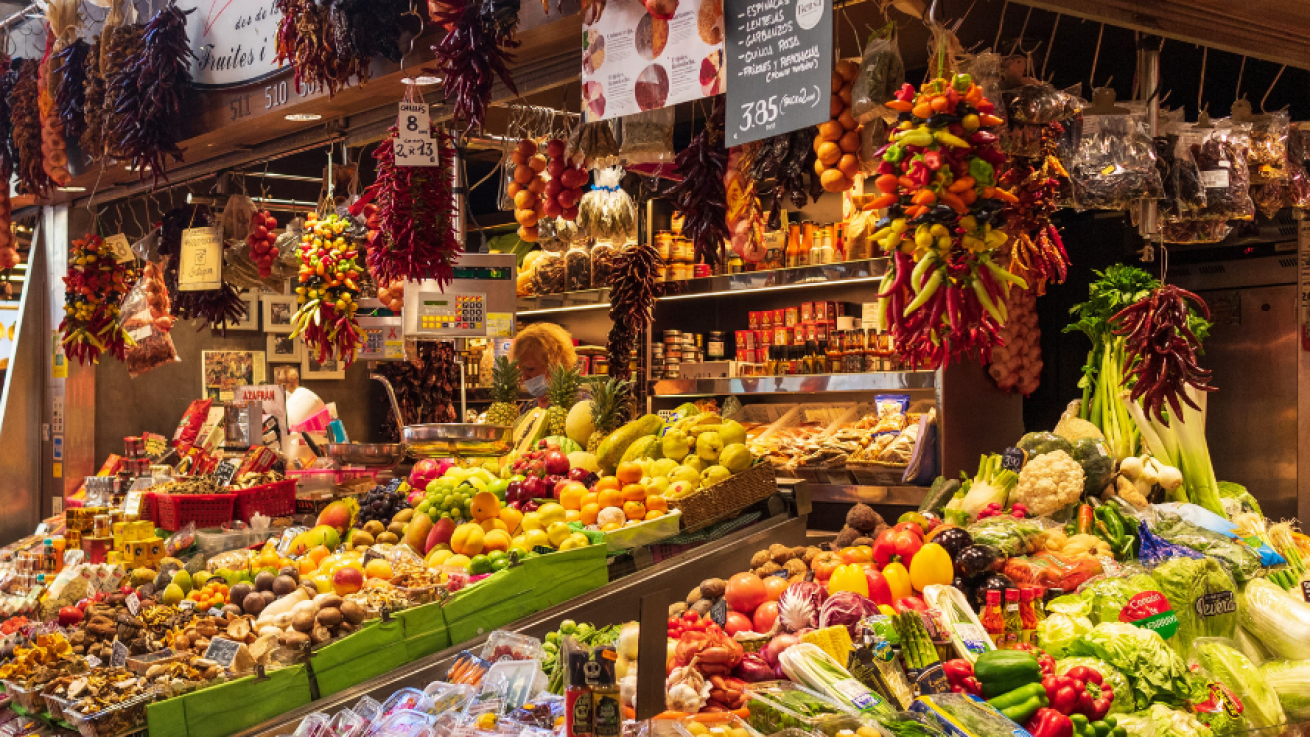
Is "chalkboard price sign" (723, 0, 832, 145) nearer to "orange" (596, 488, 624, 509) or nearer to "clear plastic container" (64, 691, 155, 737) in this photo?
"orange" (596, 488, 624, 509)

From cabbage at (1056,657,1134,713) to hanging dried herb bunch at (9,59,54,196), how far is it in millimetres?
6376

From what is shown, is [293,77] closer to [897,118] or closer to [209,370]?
[897,118]

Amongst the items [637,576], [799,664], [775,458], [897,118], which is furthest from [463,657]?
[775,458]

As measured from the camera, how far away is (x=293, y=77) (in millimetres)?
4945

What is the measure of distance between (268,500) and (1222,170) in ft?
14.4

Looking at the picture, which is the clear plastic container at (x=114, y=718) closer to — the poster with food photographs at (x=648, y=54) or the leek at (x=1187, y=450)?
the poster with food photographs at (x=648, y=54)

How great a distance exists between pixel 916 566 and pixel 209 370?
7.40 meters

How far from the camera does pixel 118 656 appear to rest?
11.1ft

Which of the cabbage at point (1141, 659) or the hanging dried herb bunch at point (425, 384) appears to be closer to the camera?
the cabbage at point (1141, 659)

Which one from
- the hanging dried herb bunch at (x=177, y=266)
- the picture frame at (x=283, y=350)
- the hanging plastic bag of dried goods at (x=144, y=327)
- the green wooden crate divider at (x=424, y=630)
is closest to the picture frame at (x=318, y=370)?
the picture frame at (x=283, y=350)

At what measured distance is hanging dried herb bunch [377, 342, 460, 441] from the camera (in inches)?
310

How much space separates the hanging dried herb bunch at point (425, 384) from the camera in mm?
7863

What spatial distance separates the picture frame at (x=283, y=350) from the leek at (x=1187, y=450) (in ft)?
23.7

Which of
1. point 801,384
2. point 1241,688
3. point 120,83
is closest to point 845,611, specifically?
point 1241,688
